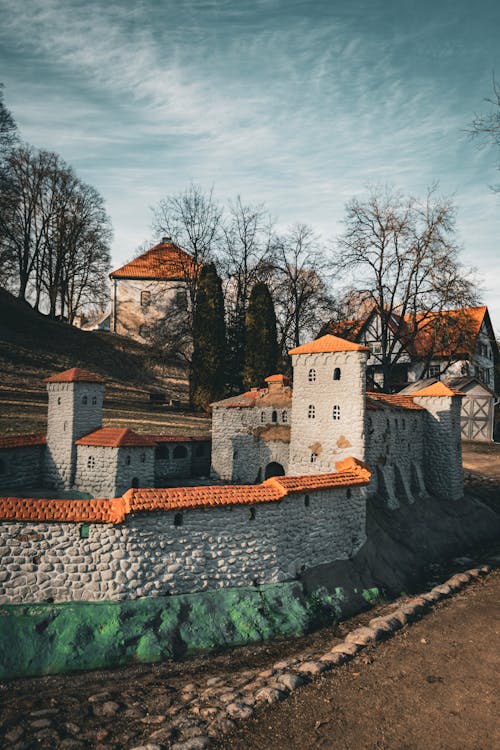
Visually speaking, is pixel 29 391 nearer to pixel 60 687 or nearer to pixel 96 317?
pixel 60 687

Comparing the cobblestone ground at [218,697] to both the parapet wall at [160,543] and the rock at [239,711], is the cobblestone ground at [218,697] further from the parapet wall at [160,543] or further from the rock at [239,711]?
the parapet wall at [160,543]

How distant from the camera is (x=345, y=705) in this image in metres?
8.86

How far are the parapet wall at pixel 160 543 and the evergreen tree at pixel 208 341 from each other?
50.0 feet

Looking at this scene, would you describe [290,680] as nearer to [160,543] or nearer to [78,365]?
[160,543]

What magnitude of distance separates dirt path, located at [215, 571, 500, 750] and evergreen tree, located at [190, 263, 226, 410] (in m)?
18.5

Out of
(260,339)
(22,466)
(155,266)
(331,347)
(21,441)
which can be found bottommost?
(22,466)

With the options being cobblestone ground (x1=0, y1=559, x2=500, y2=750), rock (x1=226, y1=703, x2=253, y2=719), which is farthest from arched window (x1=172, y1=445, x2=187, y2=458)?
rock (x1=226, y1=703, x2=253, y2=719)

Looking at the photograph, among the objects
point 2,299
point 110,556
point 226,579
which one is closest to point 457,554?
point 226,579

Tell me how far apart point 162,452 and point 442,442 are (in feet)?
40.6

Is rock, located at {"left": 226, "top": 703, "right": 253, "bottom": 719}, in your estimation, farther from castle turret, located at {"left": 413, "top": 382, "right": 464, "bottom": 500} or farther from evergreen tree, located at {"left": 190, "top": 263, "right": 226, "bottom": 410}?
evergreen tree, located at {"left": 190, "top": 263, "right": 226, "bottom": 410}

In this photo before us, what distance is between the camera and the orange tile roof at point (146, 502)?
34.7 feet

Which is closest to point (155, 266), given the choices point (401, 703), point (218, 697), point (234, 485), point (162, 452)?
point (162, 452)

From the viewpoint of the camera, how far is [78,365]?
1259 inches

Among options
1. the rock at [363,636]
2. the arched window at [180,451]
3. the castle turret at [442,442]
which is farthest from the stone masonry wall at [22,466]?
the castle turret at [442,442]
